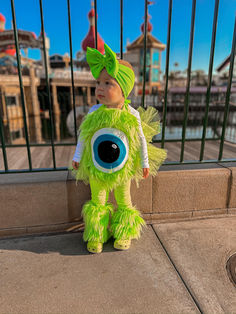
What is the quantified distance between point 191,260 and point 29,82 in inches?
954

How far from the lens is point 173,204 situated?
233cm

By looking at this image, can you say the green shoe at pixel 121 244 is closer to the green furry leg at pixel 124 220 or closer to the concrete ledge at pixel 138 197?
the green furry leg at pixel 124 220

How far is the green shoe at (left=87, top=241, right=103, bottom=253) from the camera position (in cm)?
188

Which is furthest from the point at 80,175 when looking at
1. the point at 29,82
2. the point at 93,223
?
the point at 29,82

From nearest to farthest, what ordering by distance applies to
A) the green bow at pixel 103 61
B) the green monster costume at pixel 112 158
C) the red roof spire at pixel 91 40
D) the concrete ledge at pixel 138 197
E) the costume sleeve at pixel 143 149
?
1. the green bow at pixel 103 61
2. the green monster costume at pixel 112 158
3. the costume sleeve at pixel 143 149
4. the concrete ledge at pixel 138 197
5. the red roof spire at pixel 91 40

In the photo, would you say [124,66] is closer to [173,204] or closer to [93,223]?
[93,223]

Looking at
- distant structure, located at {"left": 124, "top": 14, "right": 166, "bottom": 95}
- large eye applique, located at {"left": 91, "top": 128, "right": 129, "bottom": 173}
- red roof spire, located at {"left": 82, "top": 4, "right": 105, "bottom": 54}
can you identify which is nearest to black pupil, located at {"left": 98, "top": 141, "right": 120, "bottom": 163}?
large eye applique, located at {"left": 91, "top": 128, "right": 129, "bottom": 173}

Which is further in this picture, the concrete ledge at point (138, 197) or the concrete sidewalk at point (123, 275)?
the concrete ledge at point (138, 197)

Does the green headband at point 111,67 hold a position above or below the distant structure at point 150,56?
below

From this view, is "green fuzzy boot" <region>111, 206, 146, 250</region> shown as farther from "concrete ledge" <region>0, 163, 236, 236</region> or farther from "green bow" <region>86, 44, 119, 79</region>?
"green bow" <region>86, 44, 119, 79</region>

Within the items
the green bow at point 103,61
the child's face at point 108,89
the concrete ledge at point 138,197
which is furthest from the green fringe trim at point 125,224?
the green bow at point 103,61

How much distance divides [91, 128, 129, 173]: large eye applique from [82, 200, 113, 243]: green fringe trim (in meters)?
0.37

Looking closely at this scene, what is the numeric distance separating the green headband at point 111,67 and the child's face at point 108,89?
32 millimetres

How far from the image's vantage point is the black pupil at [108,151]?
173 cm
